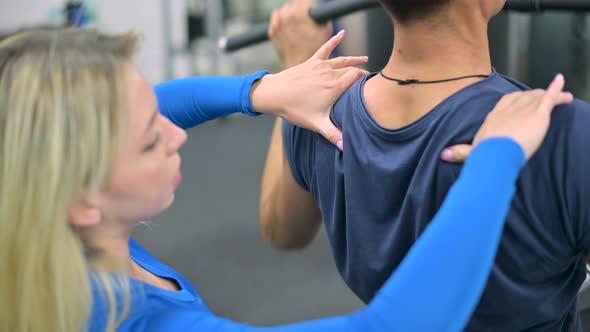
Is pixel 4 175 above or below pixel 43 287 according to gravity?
above

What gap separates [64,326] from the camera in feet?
2.08

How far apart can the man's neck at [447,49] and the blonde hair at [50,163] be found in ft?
1.12

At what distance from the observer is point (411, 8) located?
2.38 ft

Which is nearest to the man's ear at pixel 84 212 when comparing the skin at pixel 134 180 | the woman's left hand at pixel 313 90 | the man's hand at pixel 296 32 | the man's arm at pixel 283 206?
the skin at pixel 134 180

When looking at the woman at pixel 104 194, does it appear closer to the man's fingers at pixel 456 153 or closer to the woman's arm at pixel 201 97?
the man's fingers at pixel 456 153

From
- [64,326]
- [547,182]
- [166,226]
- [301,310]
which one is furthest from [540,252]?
[166,226]

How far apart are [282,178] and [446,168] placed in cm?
39

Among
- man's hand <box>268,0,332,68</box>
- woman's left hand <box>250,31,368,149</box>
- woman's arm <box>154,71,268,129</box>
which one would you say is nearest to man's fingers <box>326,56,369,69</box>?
woman's left hand <box>250,31,368,149</box>

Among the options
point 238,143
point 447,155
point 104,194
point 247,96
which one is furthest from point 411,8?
point 238,143

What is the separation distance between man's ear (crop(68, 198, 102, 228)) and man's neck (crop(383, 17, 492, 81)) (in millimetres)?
400

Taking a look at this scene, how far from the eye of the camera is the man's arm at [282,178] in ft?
3.48

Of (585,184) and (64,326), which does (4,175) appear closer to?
(64,326)

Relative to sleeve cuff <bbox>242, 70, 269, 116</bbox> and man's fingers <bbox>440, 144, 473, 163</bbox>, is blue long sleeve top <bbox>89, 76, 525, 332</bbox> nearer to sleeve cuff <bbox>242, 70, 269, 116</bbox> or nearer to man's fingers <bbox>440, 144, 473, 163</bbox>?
man's fingers <bbox>440, 144, 473, 163</bbox>

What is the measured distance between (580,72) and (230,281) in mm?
1536
